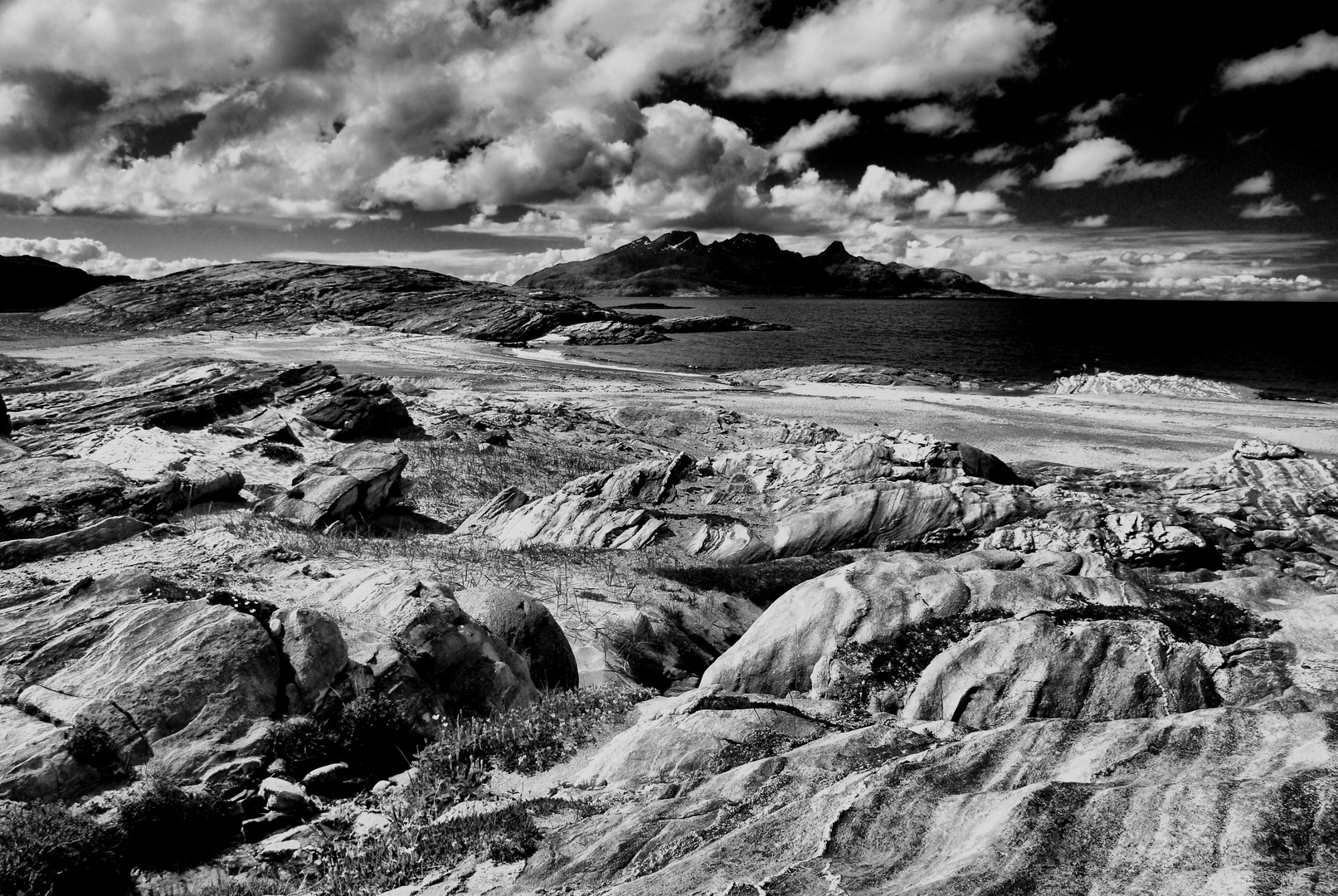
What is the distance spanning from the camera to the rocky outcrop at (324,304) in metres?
116

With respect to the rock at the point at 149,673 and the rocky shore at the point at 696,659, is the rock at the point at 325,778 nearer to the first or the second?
the rocky shore at the point at 696,659

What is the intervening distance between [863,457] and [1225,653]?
16.7 m

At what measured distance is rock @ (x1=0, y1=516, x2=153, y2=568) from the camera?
14.4 metres

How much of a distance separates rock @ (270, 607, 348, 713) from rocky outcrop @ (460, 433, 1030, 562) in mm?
10275

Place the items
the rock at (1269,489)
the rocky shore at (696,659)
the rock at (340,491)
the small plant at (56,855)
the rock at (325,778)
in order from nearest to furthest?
the rocky shore at (696,659) → the small plant at (56,855) → the rock at (325,778) → the rock at (340,491) → the rock at (1269,489)

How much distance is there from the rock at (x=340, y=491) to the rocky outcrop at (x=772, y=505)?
3072mm

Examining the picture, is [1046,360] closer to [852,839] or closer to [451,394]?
[451,394]

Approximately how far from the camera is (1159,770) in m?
6.90

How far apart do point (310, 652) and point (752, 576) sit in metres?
11.2

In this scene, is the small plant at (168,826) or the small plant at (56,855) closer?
the small plant at (56,855)

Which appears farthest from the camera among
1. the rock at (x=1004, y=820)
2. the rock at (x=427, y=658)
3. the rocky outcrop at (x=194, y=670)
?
the rock at (x=427, y=658)

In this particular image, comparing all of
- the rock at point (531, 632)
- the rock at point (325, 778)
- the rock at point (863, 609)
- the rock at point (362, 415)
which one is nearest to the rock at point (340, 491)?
the rock at point (362, 415)

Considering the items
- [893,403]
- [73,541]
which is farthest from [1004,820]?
[893,403]

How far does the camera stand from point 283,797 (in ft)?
27.5
